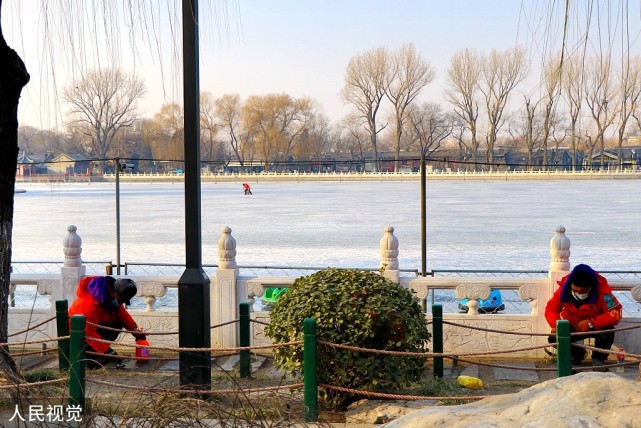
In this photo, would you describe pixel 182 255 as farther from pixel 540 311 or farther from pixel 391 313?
pixel 391 313

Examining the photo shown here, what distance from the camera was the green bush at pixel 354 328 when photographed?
543 cm

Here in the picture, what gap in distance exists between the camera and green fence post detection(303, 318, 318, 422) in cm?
505

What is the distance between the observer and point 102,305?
24.3 ft

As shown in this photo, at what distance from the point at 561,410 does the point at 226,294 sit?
6062mm

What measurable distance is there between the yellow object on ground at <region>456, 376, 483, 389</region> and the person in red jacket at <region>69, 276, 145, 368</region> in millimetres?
2876

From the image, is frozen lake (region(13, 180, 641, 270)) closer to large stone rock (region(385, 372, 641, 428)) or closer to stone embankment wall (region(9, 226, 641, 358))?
stone embankment wall (region(9, 226, 641, 358))

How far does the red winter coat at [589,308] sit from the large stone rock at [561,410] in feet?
15.8

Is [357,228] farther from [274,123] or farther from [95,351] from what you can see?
[274,123]

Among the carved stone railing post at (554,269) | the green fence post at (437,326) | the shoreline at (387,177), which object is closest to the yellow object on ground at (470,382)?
the green fence post at (437,326)

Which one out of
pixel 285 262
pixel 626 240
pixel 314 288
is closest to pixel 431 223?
pixel 626 240

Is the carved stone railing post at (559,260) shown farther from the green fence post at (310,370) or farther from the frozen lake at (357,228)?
the frozen lake at (357,228)

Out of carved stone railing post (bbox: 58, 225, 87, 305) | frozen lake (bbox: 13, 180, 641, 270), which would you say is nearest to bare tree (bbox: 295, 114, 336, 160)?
frozen lake (bbox: 13, 180, 641, 270)

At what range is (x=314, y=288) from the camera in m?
5.77

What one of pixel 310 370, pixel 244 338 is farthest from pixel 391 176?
pixel 310 370
